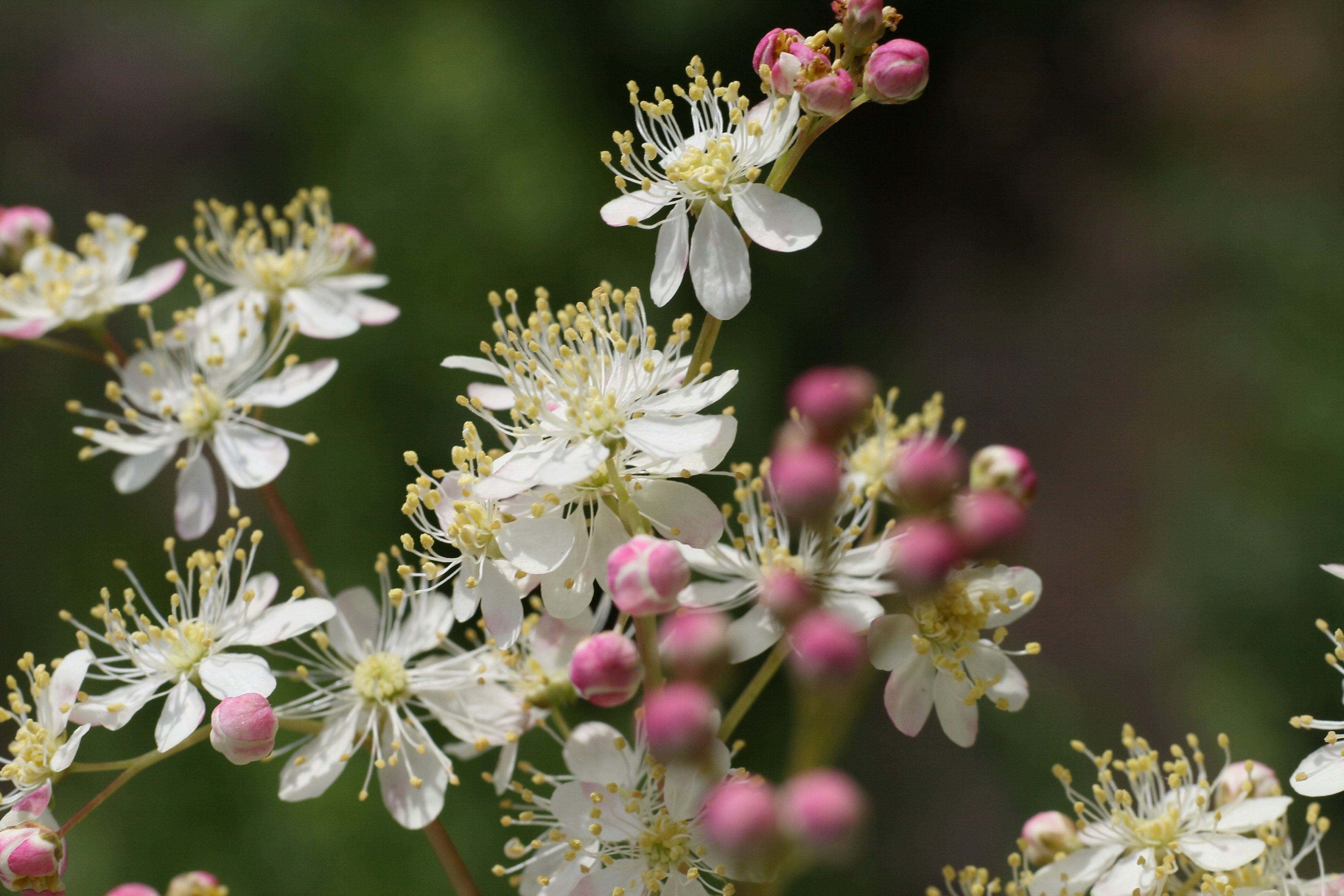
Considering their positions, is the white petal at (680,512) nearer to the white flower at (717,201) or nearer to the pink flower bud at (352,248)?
the white flower at (717,201)

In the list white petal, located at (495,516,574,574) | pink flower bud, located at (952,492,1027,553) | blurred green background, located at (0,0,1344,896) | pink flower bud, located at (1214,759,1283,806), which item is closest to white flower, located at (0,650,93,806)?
white petal, located at (495,516,574,574)

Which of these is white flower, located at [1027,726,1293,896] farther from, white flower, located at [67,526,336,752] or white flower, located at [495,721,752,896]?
white flower, located at [67,526,336,752]

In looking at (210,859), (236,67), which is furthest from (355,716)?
(236,67)

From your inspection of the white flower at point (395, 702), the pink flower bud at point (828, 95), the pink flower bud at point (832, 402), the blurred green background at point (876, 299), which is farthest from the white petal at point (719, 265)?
the blurred green background at point (876, 299)

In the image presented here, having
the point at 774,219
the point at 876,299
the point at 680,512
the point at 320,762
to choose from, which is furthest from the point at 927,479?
the point at 876,299

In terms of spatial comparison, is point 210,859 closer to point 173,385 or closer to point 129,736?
point 129,736

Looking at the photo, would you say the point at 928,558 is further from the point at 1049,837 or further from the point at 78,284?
the point at 78,284
